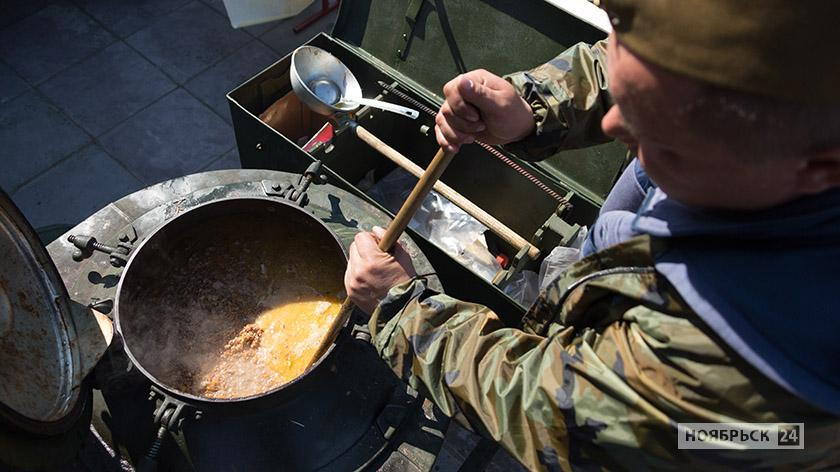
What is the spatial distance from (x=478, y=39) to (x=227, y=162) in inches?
61.7

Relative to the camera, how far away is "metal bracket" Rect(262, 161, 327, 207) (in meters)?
1.62

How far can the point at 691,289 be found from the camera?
765 millimetres

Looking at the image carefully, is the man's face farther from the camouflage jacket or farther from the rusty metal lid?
the rusty metal lid

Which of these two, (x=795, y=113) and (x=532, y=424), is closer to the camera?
(x=795, y=113)

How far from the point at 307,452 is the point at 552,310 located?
783mm

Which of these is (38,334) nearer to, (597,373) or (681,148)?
(597,373)

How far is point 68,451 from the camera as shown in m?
1.10

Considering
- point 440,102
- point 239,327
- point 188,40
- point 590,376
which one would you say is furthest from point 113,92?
point 590,376

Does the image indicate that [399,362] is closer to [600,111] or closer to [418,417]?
[418,417]

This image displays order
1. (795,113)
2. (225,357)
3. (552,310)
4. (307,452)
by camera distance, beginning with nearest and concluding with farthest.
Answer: (795,113), (552,310), (307,452), (225,357)

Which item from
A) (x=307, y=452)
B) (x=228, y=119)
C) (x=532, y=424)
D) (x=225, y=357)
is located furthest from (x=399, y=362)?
(x=228, y=119)

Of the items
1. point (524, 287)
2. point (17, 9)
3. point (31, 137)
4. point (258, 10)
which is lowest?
point (524, 287)

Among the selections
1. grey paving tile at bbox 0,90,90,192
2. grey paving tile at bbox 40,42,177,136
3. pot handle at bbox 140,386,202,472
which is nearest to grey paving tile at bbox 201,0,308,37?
grey paving tile at bbox 40,42,177,136

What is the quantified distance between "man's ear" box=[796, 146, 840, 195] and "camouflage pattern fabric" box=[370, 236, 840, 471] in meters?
0.22
